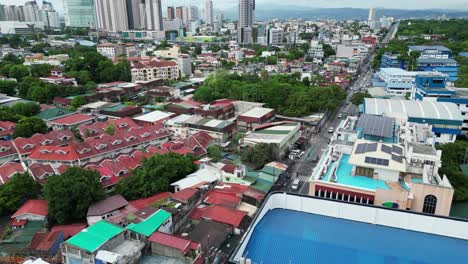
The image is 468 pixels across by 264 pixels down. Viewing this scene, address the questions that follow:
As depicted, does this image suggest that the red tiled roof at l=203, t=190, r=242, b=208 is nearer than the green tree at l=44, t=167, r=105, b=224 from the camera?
No

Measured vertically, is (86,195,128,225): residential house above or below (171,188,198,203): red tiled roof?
below

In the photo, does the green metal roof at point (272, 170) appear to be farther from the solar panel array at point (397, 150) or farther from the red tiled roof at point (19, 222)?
the red tiled roof at point (19, 222)

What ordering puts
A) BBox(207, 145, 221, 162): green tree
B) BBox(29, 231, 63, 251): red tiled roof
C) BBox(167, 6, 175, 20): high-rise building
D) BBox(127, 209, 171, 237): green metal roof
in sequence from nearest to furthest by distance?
BBox(127, 209, 171, 237): green metal roof → BBox(29, 231, 63, 251): red tiled roof → BBox(207, 145, 221, 162): green tree → BBox(167, 6, 175, 20): high-rise building

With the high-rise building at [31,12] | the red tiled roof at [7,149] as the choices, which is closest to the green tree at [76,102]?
the red tiled roof at [7,149]

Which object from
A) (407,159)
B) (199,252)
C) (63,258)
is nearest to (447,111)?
(407,159)

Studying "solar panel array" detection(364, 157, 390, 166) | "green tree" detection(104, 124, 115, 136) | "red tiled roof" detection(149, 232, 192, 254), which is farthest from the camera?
"green tree" detection(104, 124, 115, 136)

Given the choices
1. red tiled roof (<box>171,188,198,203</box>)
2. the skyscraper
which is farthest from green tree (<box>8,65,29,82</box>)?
the skyscraper

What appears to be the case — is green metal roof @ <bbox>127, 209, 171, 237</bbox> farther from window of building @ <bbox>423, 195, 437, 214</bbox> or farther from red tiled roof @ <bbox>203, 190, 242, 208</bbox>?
window of building @ <bbox>423, 195, 437, 214</bbox>
